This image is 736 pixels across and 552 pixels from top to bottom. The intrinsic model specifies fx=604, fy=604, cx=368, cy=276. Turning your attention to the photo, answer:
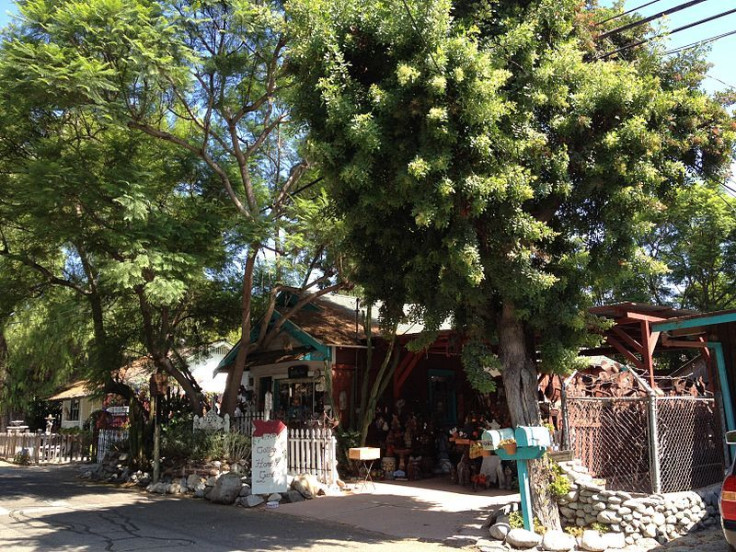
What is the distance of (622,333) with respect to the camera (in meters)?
11.8

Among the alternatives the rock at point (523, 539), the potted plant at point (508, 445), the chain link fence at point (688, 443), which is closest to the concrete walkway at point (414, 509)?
the rock at point (523, 539)

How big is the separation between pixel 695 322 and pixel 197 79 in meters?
12.5

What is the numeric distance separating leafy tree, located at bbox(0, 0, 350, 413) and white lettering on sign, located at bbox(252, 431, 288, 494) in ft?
14.3

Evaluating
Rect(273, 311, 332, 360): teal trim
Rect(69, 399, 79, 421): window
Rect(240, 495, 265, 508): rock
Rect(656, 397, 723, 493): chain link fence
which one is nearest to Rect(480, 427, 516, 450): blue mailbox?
Rect(656, 397, 723, 493): chain link fence

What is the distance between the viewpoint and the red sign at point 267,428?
41.2 ft

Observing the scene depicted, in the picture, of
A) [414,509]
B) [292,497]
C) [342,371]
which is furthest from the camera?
[342,371]

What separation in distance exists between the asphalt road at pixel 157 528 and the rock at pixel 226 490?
219 mm

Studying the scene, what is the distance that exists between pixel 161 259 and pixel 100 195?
2.41 meters

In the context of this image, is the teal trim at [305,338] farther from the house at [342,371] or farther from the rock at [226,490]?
the rock at [226,490]

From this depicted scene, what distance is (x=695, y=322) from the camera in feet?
34.3

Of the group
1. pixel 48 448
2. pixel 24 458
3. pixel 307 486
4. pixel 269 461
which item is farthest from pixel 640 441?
pixel 24 458

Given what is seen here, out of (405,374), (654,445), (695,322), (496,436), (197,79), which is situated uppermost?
(197,79)

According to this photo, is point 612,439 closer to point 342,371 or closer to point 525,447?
point 525,447

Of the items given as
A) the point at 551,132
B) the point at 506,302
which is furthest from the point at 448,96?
the point at 506,302
